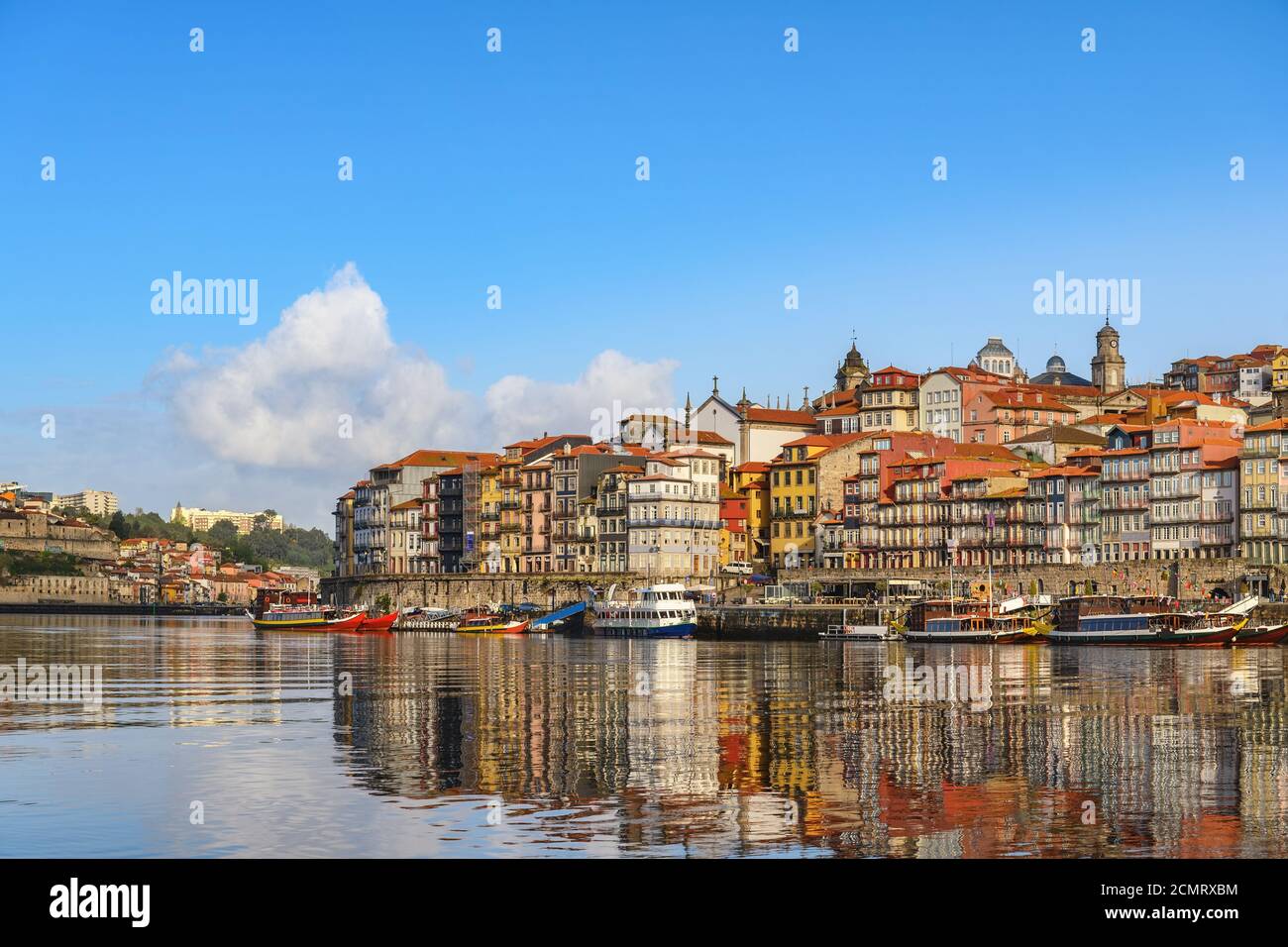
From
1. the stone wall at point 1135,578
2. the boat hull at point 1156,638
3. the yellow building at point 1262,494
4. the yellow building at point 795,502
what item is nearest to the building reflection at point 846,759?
the boat hull at point 1156,638

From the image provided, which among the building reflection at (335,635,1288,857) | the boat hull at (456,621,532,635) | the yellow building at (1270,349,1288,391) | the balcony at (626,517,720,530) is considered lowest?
the boat hull at (456,621,532,635)

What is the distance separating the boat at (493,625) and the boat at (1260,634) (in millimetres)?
56726

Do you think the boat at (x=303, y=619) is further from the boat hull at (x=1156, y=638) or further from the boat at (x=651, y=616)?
the boat hull at (x=1156, y=638)

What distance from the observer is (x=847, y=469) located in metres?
155

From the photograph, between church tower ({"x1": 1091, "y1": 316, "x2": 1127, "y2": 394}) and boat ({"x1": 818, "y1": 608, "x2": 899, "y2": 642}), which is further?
church tower ({"x1": 1091, "y1": 316, "x2": 1127, "y2": 394})

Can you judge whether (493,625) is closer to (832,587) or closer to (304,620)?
(304,620)

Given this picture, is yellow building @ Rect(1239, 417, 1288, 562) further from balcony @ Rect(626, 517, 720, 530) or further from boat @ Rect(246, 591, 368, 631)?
boat @ Rect(246, 591, 368, 631)

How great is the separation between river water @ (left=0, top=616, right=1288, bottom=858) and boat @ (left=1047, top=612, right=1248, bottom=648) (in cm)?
3937

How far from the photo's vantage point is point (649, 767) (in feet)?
110

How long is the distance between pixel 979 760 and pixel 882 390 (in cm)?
13457

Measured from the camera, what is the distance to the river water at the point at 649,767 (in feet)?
82.7

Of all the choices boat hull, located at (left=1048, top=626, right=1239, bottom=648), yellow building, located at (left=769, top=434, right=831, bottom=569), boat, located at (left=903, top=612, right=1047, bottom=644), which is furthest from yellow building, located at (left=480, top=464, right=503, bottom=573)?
boat hull, located at (left=1048, top=626, right=1239, bottom=648)

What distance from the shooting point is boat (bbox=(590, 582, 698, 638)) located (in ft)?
416

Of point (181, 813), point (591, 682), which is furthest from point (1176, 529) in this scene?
point (181, 813)
